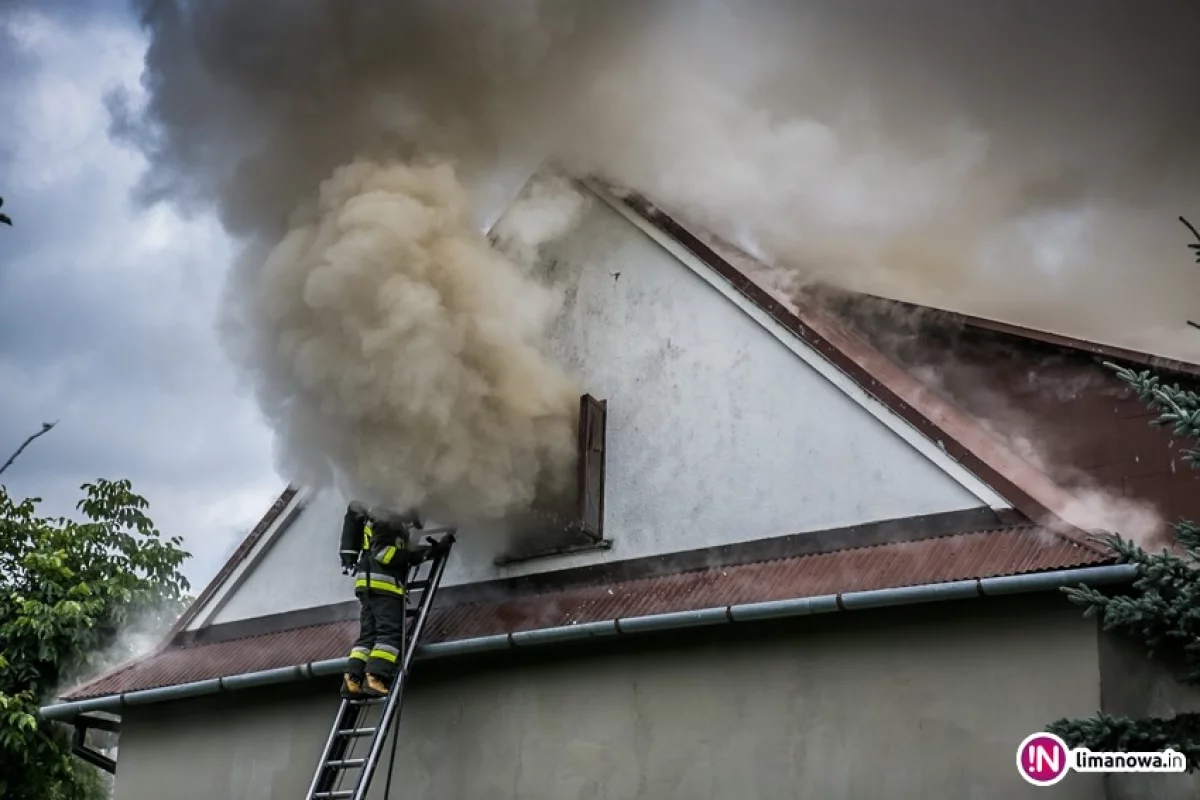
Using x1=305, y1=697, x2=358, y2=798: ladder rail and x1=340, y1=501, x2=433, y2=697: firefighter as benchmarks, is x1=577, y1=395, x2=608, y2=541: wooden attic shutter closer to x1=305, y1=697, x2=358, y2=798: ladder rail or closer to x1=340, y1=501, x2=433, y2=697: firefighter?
x1=340, y1=501, x2=433, y2=697: firefighter

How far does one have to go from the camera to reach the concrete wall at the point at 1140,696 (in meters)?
6.44

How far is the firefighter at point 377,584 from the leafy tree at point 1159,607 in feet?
13.7

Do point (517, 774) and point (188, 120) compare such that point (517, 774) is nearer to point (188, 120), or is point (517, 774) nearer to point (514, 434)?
point (514, 434)

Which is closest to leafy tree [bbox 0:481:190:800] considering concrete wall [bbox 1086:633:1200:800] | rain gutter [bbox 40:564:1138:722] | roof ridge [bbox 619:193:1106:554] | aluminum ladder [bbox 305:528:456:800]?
rain gutter [bbox 40:564:1138:722]

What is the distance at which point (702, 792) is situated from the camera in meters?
7.63

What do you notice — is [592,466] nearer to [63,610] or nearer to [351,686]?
[351,686]

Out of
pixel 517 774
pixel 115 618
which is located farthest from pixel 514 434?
pixel 115 618

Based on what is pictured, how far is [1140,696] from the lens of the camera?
6.76 m

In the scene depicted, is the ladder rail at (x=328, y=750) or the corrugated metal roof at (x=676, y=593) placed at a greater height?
the corrugated metal roof at (x=676, y=593)

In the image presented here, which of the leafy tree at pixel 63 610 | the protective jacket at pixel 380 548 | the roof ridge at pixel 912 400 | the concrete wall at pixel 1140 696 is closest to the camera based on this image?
the concrete wall at pixel 1140 696

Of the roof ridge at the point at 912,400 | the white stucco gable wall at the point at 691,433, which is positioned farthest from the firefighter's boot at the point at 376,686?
the roof ridge at the point at 912,400

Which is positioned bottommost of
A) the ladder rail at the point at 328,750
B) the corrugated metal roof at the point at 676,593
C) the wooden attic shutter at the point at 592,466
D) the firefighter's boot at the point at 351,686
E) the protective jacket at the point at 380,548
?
the ladder rail at the point at 328,750

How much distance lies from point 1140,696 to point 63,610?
9.14 m

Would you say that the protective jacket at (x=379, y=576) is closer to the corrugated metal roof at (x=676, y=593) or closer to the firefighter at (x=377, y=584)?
the firefighter at (x=377, y=584)
